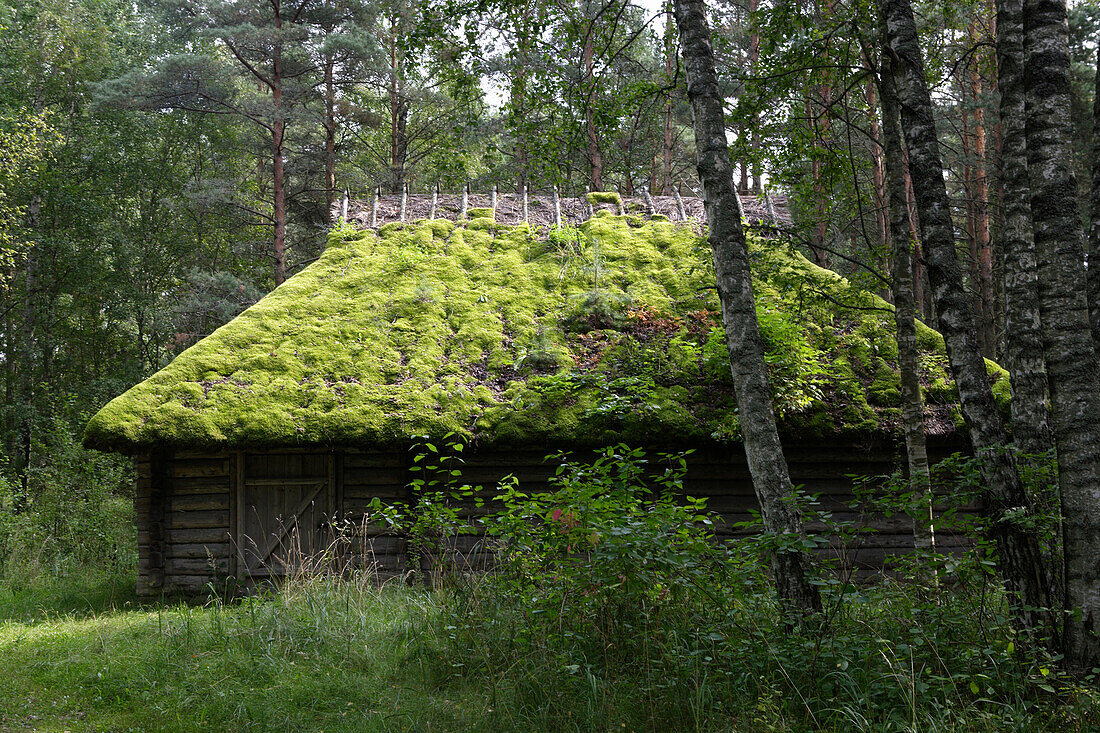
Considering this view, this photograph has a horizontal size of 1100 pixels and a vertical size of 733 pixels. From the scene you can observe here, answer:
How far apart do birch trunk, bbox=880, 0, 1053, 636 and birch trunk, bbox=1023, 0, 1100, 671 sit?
8.1 inches

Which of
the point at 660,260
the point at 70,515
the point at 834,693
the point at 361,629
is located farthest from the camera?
the point at 70,515

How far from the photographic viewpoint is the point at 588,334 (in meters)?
9.03

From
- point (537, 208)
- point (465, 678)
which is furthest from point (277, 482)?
point (537, 208)

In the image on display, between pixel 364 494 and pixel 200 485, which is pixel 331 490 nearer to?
pixel 364 494

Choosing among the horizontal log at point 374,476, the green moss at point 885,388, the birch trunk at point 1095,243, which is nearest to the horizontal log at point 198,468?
the horizontal log at point 374,476

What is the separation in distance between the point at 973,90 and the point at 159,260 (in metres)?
21.0

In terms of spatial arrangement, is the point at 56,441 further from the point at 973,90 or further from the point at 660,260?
the point at 973,90

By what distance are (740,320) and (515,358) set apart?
4535 mm

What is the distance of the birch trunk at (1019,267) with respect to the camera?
13.8ft

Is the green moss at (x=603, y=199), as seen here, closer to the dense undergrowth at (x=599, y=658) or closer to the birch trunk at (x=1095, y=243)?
the dense undergrowth at (x=599, y=658)

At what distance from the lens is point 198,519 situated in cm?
841

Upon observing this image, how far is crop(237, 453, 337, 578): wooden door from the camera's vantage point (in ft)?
27.3

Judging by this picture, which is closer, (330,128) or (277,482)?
(277,482)

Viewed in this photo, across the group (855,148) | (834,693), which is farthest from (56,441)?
(855,148)
